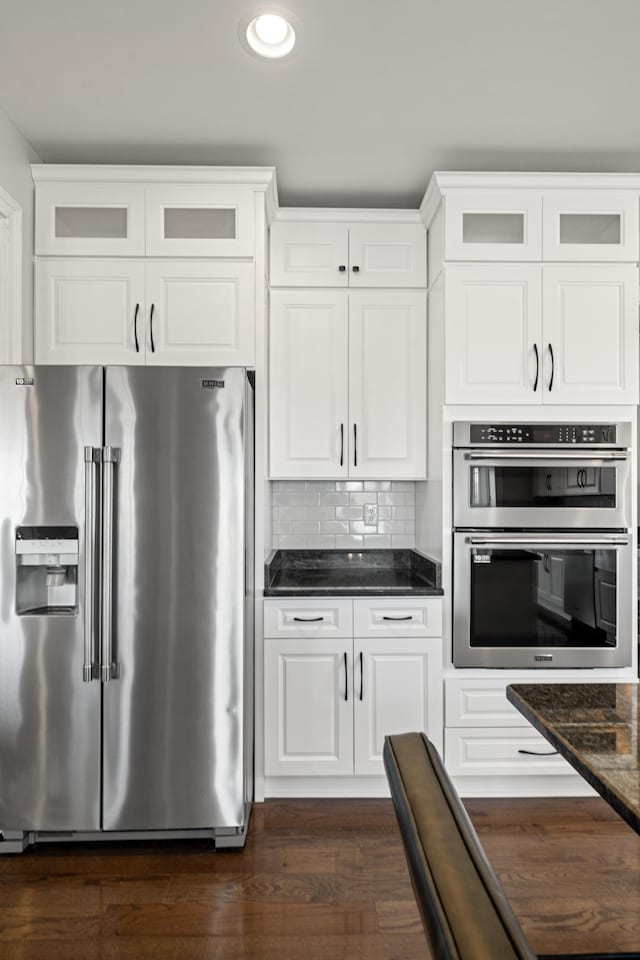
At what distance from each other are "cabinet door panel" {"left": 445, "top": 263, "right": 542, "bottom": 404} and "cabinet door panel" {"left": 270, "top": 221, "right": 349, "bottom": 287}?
0.61 meters

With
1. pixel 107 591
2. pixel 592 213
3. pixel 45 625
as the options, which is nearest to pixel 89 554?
pixel 107 591

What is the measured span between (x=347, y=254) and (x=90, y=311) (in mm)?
1262

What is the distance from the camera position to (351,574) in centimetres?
329

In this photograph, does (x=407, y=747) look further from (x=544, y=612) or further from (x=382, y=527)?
(x=382, y=527)

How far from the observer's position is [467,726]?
276 cm

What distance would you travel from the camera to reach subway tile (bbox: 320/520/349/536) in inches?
136

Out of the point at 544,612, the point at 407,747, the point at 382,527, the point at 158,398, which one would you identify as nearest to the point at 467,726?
the point at 544,612

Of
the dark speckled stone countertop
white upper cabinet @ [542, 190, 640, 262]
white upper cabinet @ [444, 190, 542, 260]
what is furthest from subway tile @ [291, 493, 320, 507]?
the dark speckled stone countertop

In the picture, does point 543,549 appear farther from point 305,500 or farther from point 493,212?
point 493,212

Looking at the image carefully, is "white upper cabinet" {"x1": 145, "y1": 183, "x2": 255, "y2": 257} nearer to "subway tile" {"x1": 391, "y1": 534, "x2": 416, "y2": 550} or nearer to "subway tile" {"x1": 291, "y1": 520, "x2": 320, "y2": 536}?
"subway tile" {"x1": 291, "y1": 520, "x2": 320, "y2": 536}

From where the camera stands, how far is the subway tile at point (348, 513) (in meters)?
3.46

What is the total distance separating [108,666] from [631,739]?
1.80 m

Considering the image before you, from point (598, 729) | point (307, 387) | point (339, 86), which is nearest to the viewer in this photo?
point (598, 729)

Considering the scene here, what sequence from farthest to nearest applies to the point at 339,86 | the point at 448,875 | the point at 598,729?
the point at 339,86 → the point at 598,729 → the point at 448,875
